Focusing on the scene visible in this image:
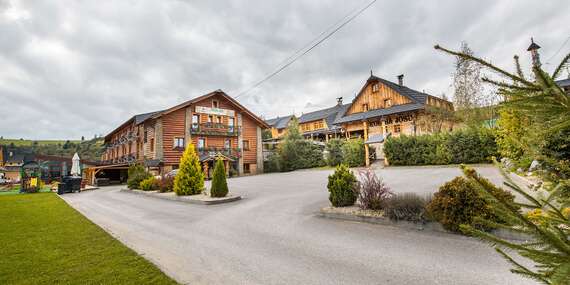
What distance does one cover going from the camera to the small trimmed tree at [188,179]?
13227 mm

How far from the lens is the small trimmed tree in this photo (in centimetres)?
1323

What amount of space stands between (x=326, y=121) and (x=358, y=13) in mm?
35853

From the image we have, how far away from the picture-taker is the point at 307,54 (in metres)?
11.9

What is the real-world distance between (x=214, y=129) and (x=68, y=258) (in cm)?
2505

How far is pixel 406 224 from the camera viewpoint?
19.9ft

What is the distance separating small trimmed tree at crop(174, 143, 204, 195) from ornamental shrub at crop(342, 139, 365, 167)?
14134mm

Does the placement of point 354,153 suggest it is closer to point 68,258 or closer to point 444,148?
point 444,148

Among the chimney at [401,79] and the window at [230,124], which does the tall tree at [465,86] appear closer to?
the chimney at [401,79]

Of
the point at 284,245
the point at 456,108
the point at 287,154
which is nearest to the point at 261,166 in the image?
the point at 287,154

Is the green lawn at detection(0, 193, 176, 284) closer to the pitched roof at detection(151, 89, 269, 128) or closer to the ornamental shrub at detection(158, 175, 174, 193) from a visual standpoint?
the ornamental shrub at detection(158, 175, 174, 193)

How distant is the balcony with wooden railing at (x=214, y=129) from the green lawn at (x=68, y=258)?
2105 centimetres

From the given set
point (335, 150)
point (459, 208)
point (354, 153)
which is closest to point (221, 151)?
point (335, 150)

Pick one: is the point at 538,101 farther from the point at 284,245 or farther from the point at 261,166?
the point at 261,166

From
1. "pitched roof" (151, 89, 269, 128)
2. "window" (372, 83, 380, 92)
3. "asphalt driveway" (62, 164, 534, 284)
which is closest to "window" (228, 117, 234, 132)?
"pitched roof" (151, 89, 269, 128)
